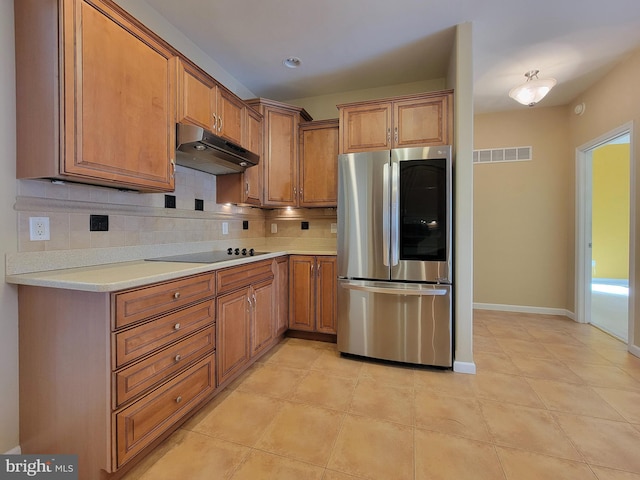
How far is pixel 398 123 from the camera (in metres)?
2.61

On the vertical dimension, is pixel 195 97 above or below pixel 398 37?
below

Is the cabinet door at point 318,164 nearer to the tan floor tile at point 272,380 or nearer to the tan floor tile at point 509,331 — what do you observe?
the tan floor tile at point 272,380

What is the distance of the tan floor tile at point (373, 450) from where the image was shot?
4.51 ft

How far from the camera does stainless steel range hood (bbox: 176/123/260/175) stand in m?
1.88

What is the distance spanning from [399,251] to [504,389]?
123 cm

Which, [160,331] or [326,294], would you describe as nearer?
[160,331]

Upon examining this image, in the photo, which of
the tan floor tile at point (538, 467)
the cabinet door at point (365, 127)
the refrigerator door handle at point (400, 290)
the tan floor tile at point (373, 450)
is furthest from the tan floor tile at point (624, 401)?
the cabinet door at point (365, 127)

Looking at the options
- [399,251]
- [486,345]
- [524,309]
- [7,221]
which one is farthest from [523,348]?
[7,221]

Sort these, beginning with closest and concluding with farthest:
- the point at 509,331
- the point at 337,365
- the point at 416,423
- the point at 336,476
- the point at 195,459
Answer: the point at 336,476 < the point at 195,459 < the point at 416,423 < the point at 337,365 < the point at 509,331

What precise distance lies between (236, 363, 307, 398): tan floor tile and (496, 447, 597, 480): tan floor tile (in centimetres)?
128

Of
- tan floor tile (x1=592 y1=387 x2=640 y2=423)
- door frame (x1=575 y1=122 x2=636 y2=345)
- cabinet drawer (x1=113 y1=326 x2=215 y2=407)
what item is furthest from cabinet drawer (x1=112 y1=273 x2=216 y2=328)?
door frame (x1=575 y1=122 x2=636 y2=345)

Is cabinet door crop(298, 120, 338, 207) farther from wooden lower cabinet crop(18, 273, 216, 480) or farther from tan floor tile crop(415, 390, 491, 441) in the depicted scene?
tan floor tile crop(415, 390, 491, 441)

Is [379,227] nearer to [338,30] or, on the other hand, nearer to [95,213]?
[338,30]

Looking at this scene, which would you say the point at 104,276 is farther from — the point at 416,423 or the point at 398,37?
the point at 398,37
